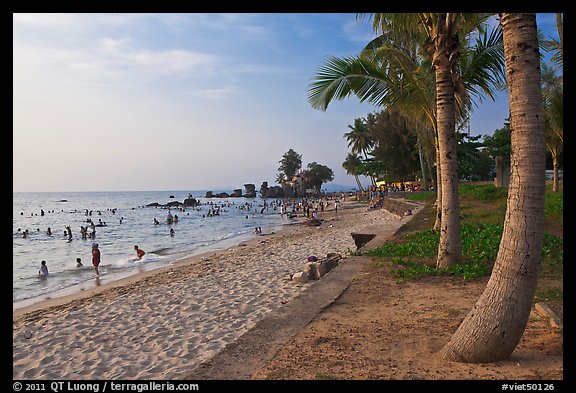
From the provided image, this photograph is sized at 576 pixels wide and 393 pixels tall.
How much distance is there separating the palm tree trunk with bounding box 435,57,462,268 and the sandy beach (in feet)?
10.6

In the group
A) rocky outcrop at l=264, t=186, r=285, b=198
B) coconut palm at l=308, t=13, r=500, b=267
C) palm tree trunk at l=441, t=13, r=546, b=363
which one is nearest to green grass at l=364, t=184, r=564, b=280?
coconut palm at l=308, t=13, r=500, b=267

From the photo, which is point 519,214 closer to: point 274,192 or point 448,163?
point 448,163

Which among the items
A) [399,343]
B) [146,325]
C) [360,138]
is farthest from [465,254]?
[360,138]

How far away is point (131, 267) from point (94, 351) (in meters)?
12.5

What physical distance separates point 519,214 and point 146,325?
6104 millimetres

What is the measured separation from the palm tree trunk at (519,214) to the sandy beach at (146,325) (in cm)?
321

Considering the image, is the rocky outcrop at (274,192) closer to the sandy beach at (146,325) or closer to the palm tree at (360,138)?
the palm tree at (360,138)

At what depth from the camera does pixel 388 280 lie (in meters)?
7.30

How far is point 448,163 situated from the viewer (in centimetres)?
753

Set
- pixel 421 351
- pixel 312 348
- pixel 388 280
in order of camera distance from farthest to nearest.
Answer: pixel 388 280 → pixel 312 348 → pixel 421 351
